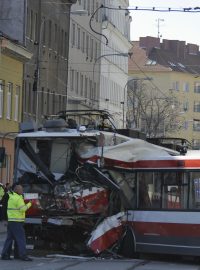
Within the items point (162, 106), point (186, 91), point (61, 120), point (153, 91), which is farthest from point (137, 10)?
point (186, 91)

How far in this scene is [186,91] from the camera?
119 m

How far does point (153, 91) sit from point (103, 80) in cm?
3298

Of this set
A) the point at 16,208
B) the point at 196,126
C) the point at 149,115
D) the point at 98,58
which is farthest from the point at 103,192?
the point at 196,126

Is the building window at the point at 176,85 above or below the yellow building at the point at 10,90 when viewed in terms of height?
above

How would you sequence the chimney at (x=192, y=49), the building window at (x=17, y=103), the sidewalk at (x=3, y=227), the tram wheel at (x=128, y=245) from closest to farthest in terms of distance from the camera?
the tram wheel at (x=128, y=245) < the sidewalk at (x=3, y=227) < the building window at (x=17, y=103) < the chimney at (x=192, y=49)

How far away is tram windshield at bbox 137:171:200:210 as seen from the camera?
710 inches

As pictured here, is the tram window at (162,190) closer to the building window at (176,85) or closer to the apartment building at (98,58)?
the apartment building at (98,58)

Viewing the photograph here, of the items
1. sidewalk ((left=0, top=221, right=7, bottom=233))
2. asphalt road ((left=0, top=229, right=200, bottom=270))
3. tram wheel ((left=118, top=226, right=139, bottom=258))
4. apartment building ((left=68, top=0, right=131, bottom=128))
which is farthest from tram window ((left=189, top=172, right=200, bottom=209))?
apartment building ((left=68, top=0, right=131, bottom=128))

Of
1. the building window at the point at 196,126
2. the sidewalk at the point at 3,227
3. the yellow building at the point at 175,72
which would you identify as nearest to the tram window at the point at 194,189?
the sidewalk at the point at 3,227

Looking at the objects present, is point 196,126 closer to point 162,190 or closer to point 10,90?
point 10,90

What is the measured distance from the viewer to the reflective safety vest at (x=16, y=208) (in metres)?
17.2

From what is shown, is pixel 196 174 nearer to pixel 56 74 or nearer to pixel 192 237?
pixel 192 237

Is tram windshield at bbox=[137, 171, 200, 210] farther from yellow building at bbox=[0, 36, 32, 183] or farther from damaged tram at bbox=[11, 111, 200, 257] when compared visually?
yellow building at bbox=[0, 36, 32, 183]

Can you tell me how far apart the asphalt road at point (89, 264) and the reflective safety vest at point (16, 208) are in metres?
0.94
